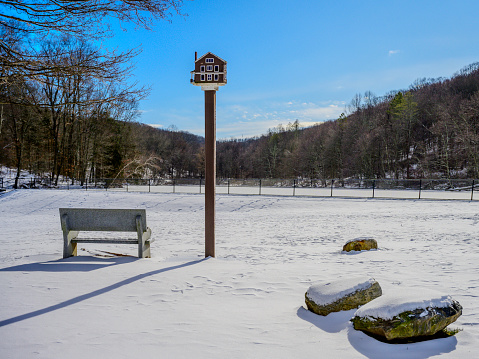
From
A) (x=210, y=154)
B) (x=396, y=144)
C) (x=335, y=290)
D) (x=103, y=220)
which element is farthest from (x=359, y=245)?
(x=396, y=144)

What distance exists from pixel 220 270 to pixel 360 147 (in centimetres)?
5772

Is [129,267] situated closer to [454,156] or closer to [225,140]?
[454,156]

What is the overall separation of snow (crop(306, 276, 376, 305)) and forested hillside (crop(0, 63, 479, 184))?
5.08m

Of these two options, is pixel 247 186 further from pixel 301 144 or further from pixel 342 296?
pixel 301 144

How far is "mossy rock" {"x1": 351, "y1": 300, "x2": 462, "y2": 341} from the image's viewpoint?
9.82 ft

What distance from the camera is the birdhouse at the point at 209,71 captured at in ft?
22.2

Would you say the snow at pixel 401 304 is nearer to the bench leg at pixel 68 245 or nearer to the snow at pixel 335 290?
the snow at pixel 335 290

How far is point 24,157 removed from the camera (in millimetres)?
39719

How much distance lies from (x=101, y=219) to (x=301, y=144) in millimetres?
74297

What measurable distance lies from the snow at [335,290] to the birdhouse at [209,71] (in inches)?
177

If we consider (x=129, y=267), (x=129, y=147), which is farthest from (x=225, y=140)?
(x=129, y=267)

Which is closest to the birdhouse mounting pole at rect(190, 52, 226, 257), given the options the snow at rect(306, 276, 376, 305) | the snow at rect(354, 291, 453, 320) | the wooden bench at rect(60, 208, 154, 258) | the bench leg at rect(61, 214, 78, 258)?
the wooden bench at rect(60, 208, 154, 258)

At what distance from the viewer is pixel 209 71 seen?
22.2 ft

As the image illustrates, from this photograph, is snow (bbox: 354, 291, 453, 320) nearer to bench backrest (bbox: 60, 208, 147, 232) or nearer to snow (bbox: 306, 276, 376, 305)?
snow (bbox: 306, 276, 376, 305)
